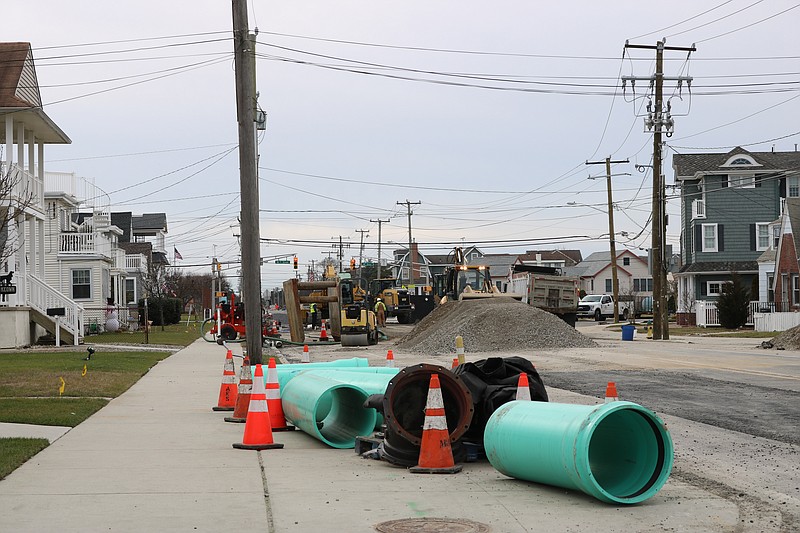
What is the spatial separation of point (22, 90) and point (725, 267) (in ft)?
140

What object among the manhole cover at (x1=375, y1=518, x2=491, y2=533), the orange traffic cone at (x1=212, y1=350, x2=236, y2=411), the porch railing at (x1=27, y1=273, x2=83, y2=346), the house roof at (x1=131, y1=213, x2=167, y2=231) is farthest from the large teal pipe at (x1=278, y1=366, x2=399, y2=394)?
the house roof at (x1=131, y1=213, x2=167, y2=231)

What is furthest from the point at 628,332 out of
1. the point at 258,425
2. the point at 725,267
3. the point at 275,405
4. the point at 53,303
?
the point at 258,425

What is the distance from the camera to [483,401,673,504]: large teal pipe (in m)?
7.74

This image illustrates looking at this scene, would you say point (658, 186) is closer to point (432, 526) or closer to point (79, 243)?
point (79, 243)

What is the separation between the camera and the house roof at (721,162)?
61.9m

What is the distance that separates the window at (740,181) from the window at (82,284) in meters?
37.5

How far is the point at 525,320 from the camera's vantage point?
120 ft

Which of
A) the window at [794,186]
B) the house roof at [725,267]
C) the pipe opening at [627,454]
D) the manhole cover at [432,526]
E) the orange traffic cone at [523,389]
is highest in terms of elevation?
the window at [794,186]

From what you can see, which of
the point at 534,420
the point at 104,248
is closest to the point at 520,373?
the point at 534,420

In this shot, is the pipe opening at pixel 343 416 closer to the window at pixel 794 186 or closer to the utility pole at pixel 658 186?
the utility pole at pixel 658 186

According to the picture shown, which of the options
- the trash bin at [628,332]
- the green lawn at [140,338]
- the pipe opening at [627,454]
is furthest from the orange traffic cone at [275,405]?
the trash bin at [628,332]

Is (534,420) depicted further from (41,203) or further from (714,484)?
(41,203)

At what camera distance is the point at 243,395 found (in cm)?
1398

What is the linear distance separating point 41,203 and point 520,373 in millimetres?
29260
